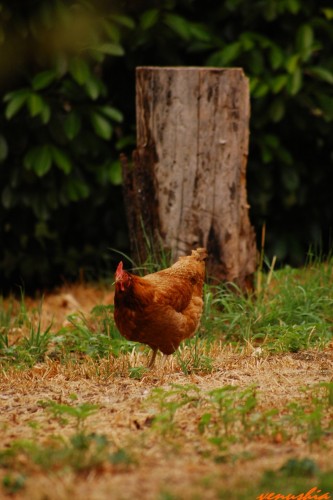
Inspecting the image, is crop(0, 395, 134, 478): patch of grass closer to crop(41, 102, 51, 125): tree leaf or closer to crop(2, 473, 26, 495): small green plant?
crop(2, 473, 26, 495): small green plant

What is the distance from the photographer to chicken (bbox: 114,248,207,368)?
204 inches

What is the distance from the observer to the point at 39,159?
738 centimetres

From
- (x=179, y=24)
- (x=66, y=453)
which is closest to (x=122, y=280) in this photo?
(x=66, y=453)

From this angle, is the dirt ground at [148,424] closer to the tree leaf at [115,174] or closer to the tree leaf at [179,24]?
the tree leaf at [115,174]

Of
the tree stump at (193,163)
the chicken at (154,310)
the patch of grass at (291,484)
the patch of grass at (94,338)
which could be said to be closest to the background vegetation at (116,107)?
the tree stump at (193,163)

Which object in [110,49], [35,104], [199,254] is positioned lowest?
[199,254]

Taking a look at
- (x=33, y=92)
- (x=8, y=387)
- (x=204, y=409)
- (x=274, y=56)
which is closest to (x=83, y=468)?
(x=204, y=409)

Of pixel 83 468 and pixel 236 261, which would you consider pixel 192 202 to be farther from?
pixel 83 468

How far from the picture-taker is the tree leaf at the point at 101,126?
731 cm

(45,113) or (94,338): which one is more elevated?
(45,113)

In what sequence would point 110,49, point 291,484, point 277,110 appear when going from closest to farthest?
point 291,484 → point 110,49 → point 277,110

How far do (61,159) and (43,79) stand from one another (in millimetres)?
640

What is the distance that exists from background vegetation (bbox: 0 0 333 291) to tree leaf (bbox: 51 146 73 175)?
1cm

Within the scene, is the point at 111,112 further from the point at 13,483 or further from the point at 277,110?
the point at 13,483
